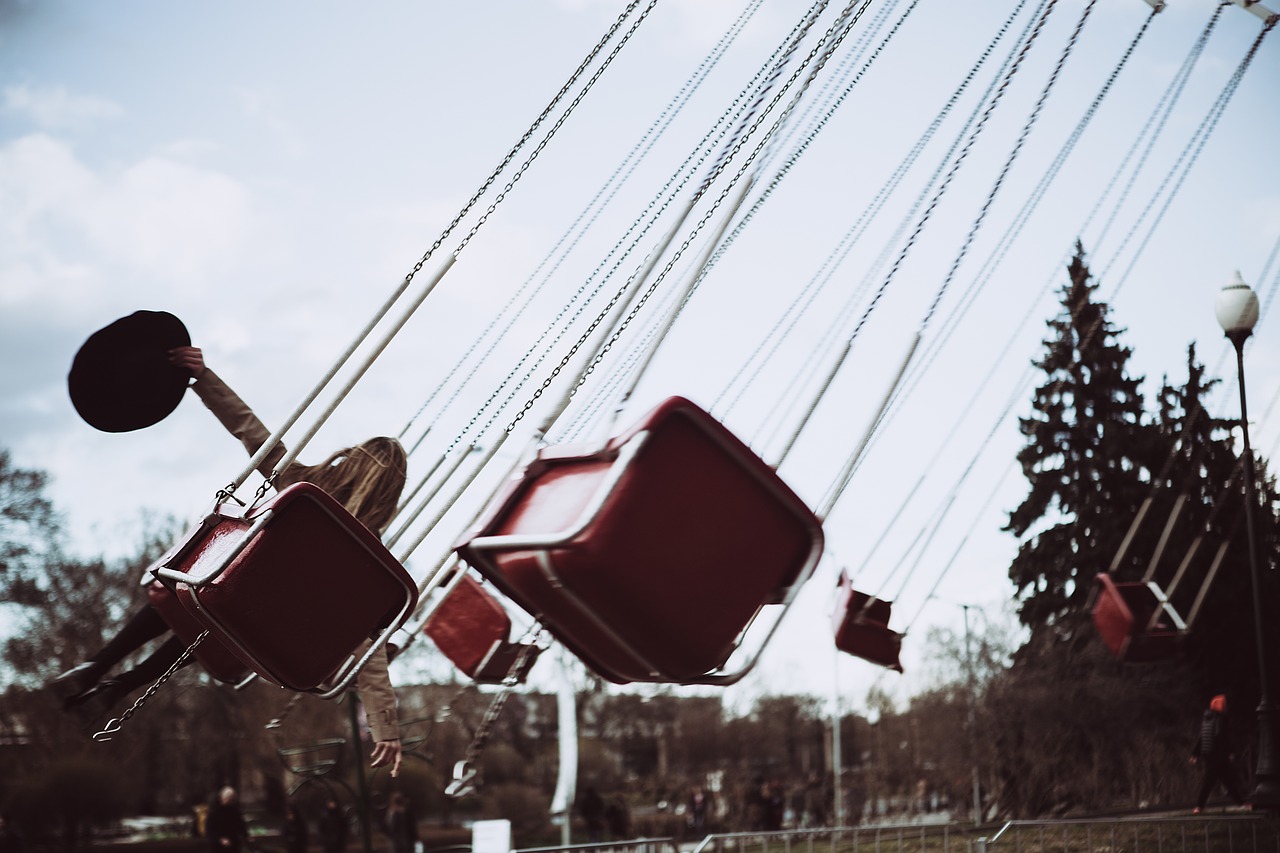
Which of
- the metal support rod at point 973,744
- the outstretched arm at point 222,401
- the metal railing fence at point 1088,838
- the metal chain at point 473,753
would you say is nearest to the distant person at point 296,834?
the metal railing fence at point 1088,838

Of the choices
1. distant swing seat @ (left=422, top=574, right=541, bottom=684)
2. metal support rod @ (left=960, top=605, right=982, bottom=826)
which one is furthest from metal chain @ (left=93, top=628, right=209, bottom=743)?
metal support rod @ (left=960, top=605, right=982, bottom=826)

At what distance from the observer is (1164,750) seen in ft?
103

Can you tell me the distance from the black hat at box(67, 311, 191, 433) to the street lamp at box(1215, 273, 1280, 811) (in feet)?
34.8

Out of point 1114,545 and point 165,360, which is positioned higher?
point 1114,545

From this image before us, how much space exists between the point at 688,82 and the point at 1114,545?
28.2 m

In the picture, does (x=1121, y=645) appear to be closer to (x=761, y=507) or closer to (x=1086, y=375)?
(x=761, y=507)

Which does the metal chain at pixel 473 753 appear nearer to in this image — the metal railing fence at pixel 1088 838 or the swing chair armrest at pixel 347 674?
the swing chair armrest at pixel 347 674

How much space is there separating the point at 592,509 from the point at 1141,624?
10127mm

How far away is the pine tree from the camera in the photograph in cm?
3469

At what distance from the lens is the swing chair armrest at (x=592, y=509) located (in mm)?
3469

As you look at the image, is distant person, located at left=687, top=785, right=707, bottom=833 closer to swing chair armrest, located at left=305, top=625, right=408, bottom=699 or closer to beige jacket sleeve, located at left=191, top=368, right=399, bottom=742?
beige jacket sleeve, located at left=191, top=368, right=399, bottom=742

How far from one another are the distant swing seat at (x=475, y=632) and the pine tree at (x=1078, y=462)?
26912 millimetres

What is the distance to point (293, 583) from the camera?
192 inches

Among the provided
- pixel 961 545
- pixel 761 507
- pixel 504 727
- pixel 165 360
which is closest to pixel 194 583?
pixel 165 360
